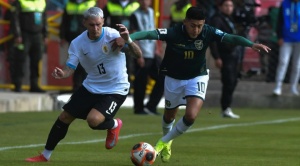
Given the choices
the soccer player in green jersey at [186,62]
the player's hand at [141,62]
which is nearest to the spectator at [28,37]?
the player's hand at [141,62]

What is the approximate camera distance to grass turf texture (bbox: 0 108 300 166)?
13281 millimetres

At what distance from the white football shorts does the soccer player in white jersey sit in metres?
0.76

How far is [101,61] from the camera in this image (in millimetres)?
13156

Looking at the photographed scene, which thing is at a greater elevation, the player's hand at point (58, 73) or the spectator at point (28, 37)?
the player's hand at point (58, 73)

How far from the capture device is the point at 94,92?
1320cm

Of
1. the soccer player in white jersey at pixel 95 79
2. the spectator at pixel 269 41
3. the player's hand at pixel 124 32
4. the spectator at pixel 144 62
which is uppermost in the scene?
the player's hand at pixel 124 32

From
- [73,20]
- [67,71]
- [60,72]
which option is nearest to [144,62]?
[73,20]

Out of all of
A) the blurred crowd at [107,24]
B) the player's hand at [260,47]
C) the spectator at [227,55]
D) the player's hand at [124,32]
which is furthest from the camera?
the blurred crowd at [107,24]

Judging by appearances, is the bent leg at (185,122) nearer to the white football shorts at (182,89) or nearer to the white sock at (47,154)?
the white football shorts at (182,89)

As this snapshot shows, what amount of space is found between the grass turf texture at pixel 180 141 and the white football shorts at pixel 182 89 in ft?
2.23

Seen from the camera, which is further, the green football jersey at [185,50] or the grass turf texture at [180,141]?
the green football jersey at [185,50]

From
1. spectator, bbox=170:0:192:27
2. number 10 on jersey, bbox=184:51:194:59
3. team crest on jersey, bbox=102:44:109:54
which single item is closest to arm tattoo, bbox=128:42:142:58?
team crest on jersey, bbox=102:44:109:54

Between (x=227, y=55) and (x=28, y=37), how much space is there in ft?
14.6

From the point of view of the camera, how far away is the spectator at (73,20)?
22828 millimetres
